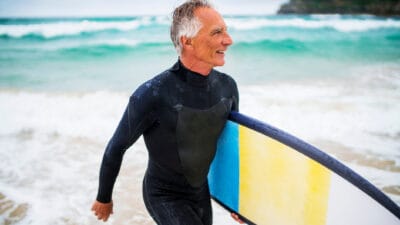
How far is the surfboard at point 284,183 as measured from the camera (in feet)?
4.31

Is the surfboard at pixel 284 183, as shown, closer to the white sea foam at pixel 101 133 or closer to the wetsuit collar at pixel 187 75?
the wetsuit collar at pixel 187 75

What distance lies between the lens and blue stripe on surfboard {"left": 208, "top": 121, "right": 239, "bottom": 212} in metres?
1.67

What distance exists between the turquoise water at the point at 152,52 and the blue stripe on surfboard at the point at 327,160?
6750 mm

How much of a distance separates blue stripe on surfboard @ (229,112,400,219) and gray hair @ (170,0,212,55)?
1.59 feet

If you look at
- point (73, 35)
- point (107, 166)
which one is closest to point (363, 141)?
point (107, 166)

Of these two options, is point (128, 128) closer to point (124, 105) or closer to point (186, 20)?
point (186, 20)

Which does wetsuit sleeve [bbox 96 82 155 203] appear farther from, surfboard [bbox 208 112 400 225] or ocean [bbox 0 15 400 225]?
ocean [bbox 0 15 400 225]

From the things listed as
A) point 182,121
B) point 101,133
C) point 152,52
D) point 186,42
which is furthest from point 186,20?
point 152,52

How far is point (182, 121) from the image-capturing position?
4.71 ft

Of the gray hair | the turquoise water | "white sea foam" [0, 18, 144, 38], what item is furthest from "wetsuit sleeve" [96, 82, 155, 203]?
"white sea foam" [0, 18, 144, 38]

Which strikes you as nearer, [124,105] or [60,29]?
[124,105]

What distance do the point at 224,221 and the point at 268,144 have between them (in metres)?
1.53

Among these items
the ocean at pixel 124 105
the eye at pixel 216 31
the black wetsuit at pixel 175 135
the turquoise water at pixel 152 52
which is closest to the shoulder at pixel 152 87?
the black wetsuit at pixel 175 135

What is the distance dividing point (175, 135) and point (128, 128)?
197mm
